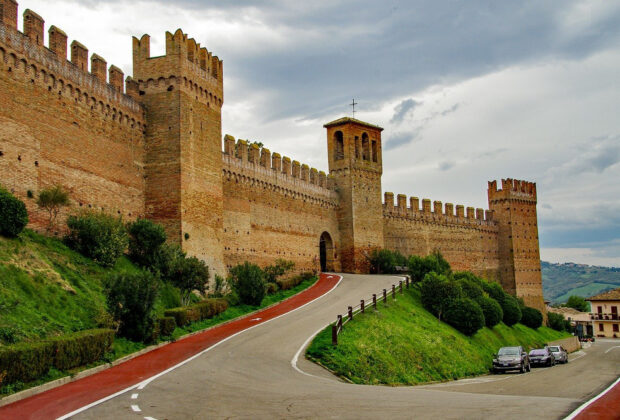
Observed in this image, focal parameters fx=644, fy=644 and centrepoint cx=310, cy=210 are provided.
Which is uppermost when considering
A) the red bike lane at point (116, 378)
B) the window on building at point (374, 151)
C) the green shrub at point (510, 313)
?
the window on building at point (374, 151)

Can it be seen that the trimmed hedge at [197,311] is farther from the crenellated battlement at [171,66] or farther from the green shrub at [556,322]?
the green shrub at [556,322]

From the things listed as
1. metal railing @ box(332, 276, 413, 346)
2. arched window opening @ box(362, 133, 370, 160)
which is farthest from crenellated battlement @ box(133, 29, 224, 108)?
arched window opening @ box(362, 133, 370, 160)

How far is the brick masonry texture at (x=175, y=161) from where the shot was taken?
20.1 m

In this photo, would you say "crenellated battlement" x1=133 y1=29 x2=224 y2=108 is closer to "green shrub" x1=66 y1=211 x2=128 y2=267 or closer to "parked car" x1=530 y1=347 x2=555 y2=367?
"green shrub" x1=66 y1=211 x2=128 y2=267

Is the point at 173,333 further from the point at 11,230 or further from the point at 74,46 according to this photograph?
the point at 74,46

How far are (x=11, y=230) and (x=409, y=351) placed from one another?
13.1m

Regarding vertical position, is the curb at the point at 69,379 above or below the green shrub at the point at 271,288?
below

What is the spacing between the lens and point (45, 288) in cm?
1691

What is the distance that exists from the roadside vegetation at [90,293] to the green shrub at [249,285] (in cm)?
4

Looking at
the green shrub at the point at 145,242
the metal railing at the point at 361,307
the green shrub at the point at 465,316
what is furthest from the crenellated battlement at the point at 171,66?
the green shrub at the point at 465,316

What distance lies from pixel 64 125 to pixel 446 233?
1394 inches

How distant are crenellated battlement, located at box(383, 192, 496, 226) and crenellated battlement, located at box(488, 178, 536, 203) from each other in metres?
1.69

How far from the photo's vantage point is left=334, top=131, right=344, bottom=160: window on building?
42.5 m

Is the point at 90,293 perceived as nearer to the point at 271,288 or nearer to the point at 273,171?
the point at 271,288
